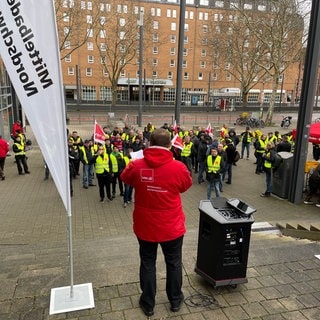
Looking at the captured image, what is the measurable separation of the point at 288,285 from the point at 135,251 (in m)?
2.41

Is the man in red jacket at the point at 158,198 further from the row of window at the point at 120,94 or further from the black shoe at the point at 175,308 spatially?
the row of window at the point at 120,94

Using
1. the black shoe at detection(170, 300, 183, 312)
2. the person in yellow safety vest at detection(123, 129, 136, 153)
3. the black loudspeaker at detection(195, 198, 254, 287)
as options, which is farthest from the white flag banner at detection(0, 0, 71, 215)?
the person in yellow safety vest at detection(123, 129, 136, 153)

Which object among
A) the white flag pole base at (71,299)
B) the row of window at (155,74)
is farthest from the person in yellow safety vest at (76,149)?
the row of window at (155,74)

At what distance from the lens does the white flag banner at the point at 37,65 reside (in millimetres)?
3018

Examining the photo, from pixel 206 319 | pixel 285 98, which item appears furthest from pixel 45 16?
pixel 285 98

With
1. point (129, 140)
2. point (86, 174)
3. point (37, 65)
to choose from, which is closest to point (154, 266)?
point (37, 65)

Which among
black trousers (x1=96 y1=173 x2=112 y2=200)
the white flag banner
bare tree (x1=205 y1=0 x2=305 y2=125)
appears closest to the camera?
the white flag banner

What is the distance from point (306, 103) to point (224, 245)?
7432mm

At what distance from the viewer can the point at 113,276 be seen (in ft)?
13.9

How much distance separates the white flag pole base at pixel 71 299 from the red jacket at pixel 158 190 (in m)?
1.09

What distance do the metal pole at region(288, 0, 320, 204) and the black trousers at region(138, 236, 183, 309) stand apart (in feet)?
25.9

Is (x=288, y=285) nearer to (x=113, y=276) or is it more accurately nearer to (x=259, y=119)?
(x=113, y=276)

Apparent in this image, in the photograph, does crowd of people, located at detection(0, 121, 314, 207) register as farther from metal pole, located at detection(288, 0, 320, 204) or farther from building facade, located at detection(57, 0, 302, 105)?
building facade, located at detection(57, 0, 302, 105)

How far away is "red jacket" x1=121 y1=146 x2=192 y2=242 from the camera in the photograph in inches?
126
